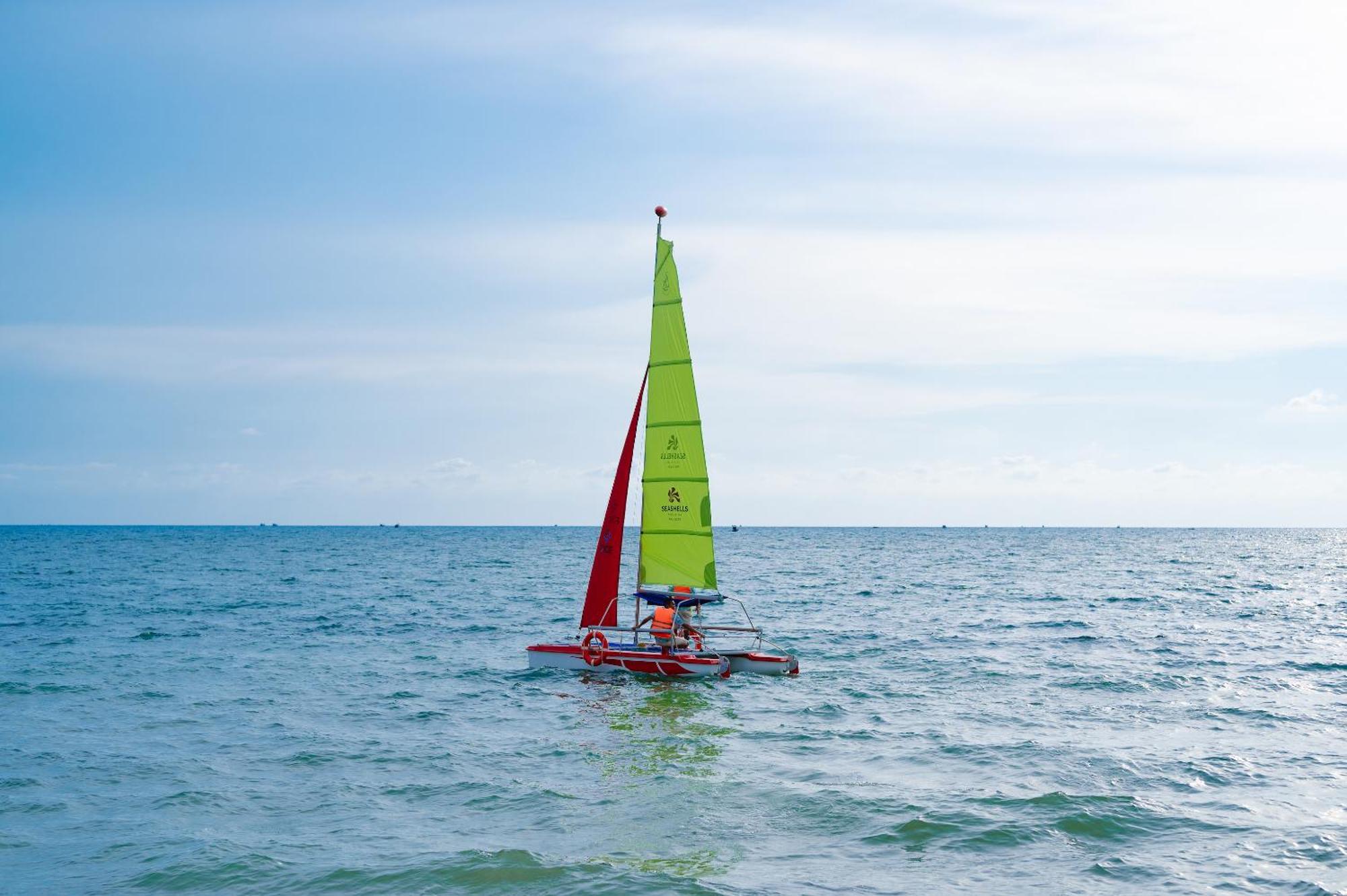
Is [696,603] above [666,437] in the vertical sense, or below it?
below

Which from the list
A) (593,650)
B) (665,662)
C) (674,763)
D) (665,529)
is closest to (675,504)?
(665,529)

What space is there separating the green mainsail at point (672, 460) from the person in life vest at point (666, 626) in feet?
3.28

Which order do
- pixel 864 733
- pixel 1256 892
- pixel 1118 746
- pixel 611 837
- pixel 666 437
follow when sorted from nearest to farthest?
pixel 1256 892
pixel 611 837
pixel 1118 746
pixel 864 733
pixel 666 437

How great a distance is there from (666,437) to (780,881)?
16.3 m

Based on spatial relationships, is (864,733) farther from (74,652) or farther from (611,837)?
(74,652)

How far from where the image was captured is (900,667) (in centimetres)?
3494

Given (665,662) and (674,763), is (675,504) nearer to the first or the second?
(665,662)

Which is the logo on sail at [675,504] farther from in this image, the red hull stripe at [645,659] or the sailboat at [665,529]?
the red hull stripe at [645,659]

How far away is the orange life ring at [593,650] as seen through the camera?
98.9ft

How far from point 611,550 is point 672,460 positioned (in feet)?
11.0

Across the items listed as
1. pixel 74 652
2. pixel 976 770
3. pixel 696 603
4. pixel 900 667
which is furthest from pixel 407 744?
pixel 74 652

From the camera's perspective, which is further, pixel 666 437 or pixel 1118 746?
pixel 666 437

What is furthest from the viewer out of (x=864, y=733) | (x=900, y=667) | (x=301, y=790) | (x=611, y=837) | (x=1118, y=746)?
(x=900, y=667)

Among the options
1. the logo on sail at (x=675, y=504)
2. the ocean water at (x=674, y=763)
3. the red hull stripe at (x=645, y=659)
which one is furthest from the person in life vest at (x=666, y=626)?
the logo on sail at (x=675, y=504)
